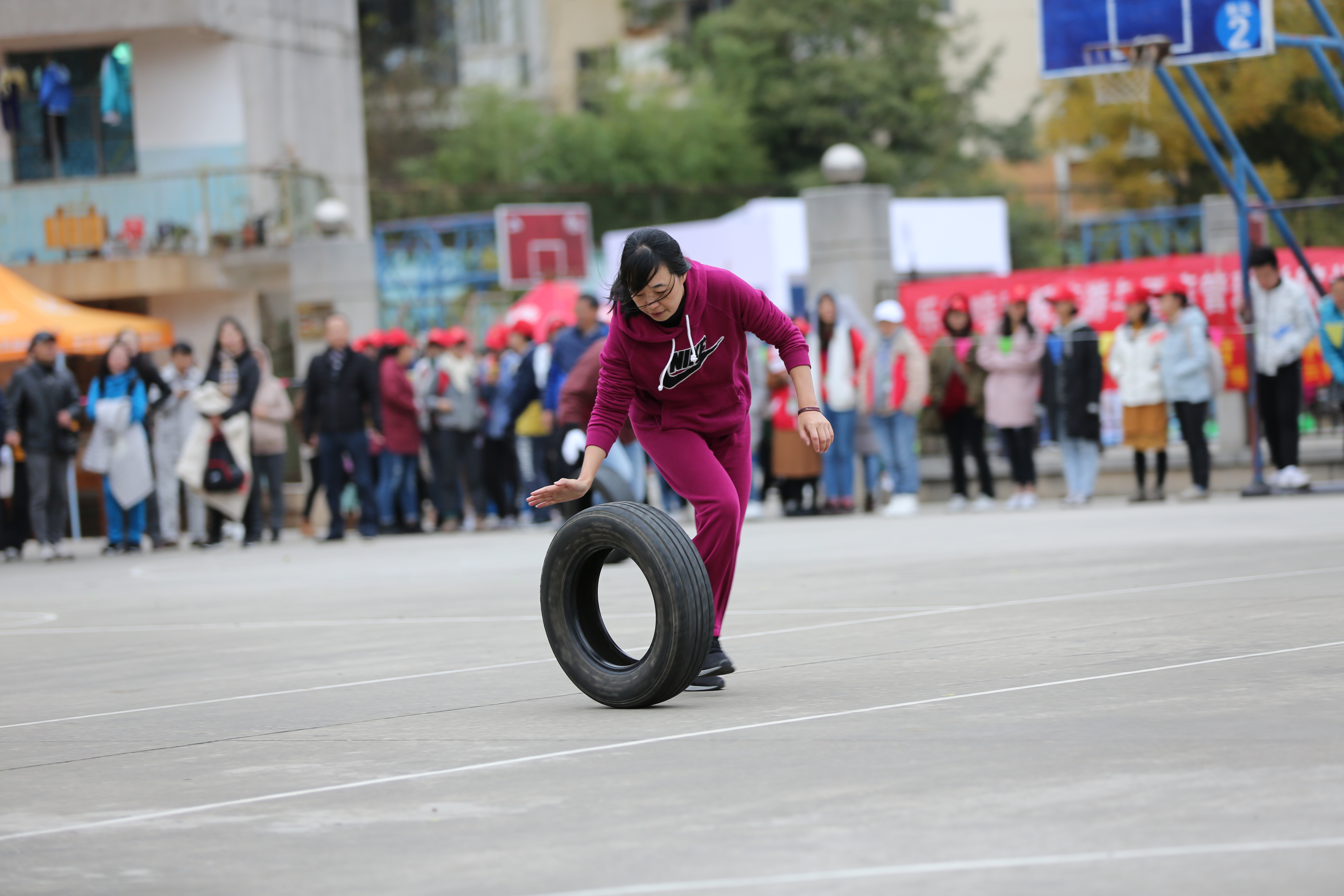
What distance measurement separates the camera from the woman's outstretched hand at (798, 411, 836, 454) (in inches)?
245

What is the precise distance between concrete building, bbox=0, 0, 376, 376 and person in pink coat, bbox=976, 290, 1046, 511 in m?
12.0

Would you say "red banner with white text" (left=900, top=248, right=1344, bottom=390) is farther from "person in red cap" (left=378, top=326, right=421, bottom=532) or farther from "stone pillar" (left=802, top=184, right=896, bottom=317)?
"person in red cap" (left=378, top=326, right=421, bottom=532)

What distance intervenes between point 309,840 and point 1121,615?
14.9 ft

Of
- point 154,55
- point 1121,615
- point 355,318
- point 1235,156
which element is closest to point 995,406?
point 1235,156

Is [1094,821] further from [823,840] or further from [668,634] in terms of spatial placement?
[668,634]

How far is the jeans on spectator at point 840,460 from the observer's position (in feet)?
54.9

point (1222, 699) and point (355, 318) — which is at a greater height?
point (355, 318)

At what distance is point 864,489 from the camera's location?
1784 cm

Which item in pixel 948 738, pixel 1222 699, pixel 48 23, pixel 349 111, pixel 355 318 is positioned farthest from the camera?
pixel 349 111

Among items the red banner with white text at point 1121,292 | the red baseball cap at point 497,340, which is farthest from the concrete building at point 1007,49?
the red baseball cap at point 497,340

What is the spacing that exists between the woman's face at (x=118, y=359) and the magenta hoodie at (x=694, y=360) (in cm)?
1173

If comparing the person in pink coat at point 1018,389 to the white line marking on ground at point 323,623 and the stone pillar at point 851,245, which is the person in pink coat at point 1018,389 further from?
the white line marking on ground at point 323,623

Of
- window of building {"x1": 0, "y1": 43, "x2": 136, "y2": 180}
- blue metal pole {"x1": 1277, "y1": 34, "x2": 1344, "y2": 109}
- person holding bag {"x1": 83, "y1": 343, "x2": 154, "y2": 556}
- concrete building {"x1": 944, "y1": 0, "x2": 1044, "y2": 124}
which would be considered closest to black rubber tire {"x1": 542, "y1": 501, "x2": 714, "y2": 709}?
blue metal pole {"x1": 1277, "y1": 34, "x2": 1344, "y2": 109}

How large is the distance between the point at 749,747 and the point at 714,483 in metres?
1.51
